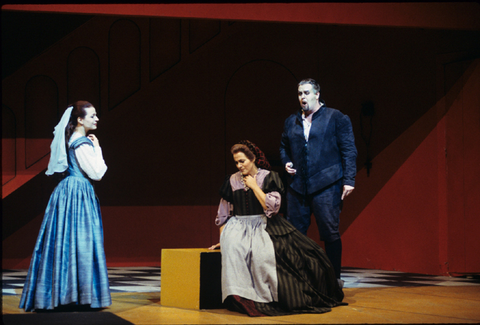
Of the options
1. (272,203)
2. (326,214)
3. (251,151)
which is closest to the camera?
(272,203)

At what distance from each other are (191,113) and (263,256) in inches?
134

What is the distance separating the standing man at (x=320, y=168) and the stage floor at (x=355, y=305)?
1.55 ft

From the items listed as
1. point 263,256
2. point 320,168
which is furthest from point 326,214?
point 263,256

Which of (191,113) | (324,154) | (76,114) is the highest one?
(191,113)

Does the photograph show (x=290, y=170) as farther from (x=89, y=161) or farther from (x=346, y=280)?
(x=346, y=280)

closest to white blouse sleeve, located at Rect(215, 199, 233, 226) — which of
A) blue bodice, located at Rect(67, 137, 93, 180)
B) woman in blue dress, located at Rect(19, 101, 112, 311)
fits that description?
woman in blue dress, located at Rect(19, 101, 112, 311)

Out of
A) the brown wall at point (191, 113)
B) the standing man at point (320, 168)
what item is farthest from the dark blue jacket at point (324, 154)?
the brown wall at point (191, 113)

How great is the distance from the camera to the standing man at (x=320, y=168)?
12.1ft

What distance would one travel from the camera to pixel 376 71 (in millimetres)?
5949

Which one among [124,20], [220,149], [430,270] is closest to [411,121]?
[430,270]

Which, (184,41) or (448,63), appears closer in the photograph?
(448,63)

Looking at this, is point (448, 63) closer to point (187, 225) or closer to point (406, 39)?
point (406, 39)

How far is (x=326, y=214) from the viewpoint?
367 cm

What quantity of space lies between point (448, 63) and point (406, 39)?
0.55 metres
